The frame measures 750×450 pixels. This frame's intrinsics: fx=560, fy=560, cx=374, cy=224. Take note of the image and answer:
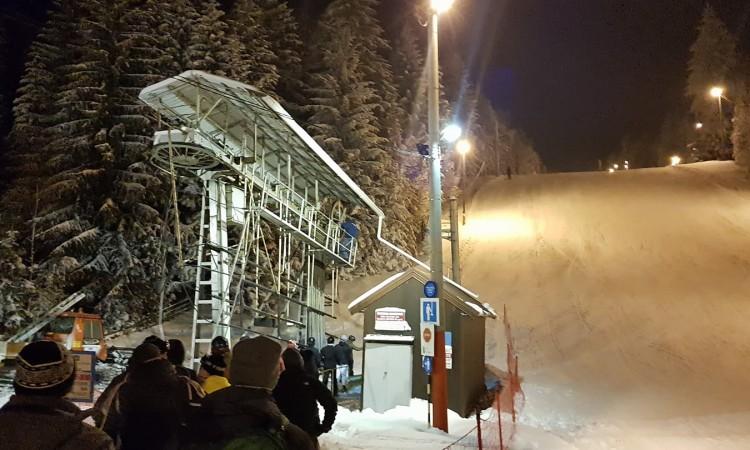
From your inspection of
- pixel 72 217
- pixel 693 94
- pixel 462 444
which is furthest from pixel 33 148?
pixel 693 94

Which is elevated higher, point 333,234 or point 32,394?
point 333,234

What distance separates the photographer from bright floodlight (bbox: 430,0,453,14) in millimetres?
10750

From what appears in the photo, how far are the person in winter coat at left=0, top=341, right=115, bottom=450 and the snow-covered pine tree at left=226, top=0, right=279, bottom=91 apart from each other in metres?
24.9

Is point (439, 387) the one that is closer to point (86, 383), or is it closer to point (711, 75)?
point (86, 383)

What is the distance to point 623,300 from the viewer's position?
71.8 feet

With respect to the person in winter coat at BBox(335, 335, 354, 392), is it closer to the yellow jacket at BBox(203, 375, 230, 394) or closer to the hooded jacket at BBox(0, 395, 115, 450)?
the yellow jacket at BBox(203, 375, 230, 394)

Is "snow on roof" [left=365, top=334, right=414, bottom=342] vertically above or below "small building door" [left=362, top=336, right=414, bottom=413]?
above

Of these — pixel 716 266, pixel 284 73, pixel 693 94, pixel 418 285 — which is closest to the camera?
pixel 418 285

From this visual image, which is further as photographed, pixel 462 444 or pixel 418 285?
pixel 418 285

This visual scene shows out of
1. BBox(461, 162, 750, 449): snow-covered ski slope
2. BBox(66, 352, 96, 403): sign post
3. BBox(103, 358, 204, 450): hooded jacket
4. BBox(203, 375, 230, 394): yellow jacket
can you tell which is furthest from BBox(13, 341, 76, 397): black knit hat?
BBox(461, 162, 750, 449): snow-covered ski slope

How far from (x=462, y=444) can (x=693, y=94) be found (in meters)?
66.6

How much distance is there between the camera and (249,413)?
2418 mm

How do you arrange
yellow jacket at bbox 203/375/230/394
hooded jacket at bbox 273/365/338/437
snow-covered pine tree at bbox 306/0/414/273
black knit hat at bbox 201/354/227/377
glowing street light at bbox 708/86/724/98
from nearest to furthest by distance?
hooded jacket at bbox 273/365/338/437 < yellow jacket at bbox 203/375/230/394 < black knit hat at bbox 201/354/227/377 < snow-covered pine tree at bbox 306/0/414/273 < glowing street light at bbox 708/86/724/98

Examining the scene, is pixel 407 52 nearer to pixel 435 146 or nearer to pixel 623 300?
pixel 623 300
